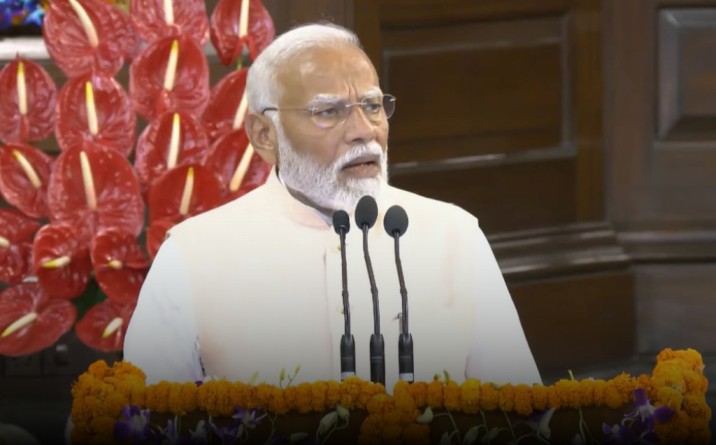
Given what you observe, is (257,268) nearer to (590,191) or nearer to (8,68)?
(8,68)

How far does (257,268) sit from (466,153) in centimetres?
166

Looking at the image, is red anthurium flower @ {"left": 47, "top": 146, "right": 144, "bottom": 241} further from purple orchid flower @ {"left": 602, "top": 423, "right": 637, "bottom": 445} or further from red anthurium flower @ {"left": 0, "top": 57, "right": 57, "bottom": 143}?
purple orchid flower @ {"left": 602, "top": 423, "right": 637, "bottom": 445}

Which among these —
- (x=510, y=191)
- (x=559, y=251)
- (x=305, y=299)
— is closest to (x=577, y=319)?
(x=559, y=251)

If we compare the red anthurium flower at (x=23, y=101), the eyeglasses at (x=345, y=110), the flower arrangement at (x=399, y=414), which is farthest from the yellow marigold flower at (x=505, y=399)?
the red anthurium flower at (x=23, y=101)

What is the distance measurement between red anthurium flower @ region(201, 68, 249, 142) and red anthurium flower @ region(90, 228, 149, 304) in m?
0.37

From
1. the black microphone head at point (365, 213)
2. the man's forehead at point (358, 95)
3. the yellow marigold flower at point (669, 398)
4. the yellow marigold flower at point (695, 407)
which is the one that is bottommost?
the yellow marigold flower at point (695, 407)

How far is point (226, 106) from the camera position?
12.6 ft

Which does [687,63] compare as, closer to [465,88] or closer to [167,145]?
[465,88]

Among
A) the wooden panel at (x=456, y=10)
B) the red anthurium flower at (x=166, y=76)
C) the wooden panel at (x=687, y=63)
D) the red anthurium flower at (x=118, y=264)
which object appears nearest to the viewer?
the red anthurium flower at (x=118, y=264)

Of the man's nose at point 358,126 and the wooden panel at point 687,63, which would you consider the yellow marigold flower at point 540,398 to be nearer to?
the man's nose at point 358,126

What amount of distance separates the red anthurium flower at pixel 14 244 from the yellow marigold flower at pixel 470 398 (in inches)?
62.5

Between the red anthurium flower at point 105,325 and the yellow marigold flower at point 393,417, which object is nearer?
the yellow marigold flower at point 393,417

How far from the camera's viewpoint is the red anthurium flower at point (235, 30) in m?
3.92

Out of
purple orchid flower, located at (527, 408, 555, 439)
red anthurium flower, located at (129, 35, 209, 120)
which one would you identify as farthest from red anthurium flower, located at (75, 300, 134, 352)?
purple orchid flower, located at (527, 408, 555, 439)
